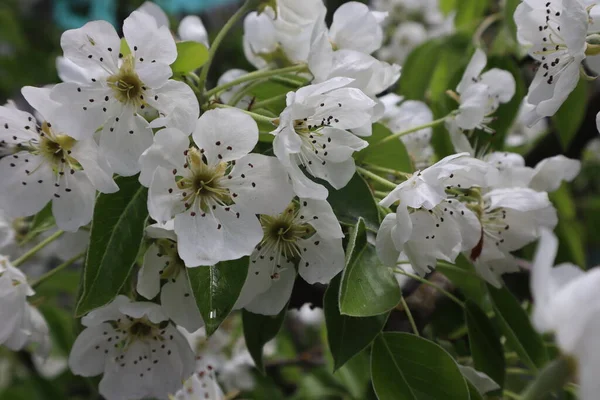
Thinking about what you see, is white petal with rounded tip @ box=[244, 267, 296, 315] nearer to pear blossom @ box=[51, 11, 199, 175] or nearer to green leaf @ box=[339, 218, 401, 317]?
green leaf @ box=[339, 218, 401, 317]

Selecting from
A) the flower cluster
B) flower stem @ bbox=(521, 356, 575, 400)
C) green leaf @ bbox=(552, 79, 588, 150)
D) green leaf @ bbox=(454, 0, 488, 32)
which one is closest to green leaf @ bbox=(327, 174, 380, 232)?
the flower cluster

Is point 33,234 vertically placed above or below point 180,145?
below

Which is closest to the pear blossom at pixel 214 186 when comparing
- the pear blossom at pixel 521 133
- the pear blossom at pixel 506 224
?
the pear blossom at pixel 506 224

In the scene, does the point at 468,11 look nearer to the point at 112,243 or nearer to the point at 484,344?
the point at 484,344

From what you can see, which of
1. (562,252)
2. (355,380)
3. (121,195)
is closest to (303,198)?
(121,195)

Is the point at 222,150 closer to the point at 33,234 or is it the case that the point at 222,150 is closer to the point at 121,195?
the point at 121,195

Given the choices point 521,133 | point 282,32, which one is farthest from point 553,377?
point 521,133
